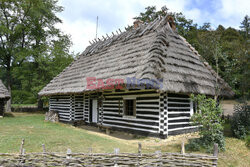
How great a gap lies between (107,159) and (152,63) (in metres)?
5.22

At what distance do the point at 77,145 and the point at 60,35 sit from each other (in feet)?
74.1

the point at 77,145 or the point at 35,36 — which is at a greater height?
the point at 35,36

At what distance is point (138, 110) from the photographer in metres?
9.42

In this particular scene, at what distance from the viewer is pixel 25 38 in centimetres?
2428

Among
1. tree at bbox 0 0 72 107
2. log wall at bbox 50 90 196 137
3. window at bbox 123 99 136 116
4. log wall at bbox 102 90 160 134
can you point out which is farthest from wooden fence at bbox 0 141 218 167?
tree at bbox 0 0 72 107

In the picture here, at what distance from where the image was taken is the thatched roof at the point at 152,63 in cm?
866

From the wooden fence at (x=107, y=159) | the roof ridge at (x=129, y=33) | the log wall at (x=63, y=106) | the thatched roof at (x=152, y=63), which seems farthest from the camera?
the log wall at (x=63, y=106)

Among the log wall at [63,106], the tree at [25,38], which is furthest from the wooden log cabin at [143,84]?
the tree at [25,38]

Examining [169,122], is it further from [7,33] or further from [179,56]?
[7,33]

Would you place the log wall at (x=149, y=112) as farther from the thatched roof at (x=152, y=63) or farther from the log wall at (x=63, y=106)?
the log wall at (x=63, y=106)

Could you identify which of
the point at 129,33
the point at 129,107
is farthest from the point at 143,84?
the point at 129,33

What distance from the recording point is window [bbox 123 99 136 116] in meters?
9.92

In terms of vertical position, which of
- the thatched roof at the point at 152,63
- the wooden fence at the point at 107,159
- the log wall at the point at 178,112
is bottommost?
the wooden fence at the point at 107,159

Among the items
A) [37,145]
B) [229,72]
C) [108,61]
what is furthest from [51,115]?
[229,72]
